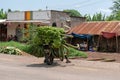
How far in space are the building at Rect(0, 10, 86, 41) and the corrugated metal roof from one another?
182 inches

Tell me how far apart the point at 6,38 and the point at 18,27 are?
289cm

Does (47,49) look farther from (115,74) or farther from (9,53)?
(9,53)

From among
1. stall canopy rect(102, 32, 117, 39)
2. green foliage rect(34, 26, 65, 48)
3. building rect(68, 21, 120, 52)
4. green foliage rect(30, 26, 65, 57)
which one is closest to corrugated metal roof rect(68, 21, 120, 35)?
building rect(68, 21, 120, 52)

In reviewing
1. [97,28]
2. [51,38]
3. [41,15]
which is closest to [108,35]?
[97,28]

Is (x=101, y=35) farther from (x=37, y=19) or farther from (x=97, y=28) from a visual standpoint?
(x=37, y=19)

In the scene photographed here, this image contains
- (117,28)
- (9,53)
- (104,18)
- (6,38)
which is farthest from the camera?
(104,18)

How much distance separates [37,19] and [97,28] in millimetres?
10266

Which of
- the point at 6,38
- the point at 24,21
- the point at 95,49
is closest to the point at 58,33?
the point at 95,49

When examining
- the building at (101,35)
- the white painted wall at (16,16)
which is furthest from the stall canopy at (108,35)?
the white painted wall at (16,16)

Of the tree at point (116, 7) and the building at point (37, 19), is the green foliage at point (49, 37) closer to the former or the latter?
the building at point (37, 19)

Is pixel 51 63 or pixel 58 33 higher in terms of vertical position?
pixel 58 33

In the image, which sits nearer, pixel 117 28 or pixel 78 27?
pixel 117 28

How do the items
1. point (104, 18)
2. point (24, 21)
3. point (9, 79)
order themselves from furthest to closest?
point (104, 18) < point (24, 21) < point (9, 79)

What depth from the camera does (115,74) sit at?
→ 50.3ft
